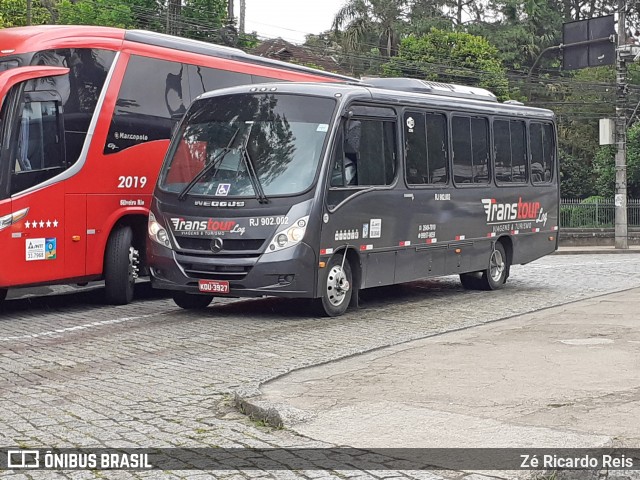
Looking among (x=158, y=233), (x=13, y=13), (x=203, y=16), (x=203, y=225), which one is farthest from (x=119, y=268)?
(x=203, y=16)

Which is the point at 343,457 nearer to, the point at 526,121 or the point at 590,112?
the point at 526,121

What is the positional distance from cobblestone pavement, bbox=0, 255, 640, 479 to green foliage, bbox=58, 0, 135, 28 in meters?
30.5

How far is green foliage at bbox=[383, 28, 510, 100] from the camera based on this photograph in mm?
55438

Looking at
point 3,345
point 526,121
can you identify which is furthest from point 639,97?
point 3,345

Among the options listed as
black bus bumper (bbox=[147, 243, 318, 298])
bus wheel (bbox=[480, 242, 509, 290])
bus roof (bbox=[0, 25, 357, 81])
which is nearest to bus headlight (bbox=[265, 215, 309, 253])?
black bus bumper (bbox=[147, 243, 318, 298])

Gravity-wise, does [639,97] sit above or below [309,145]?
above

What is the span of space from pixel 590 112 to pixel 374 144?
52006 millimetres

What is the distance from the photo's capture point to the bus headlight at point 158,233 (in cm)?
1327

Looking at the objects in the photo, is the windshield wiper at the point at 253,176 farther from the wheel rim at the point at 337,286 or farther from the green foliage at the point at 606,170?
the green foliage at the point at 606,170

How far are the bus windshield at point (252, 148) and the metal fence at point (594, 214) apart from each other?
29.4 meters

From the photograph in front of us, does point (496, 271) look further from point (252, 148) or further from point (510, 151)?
point (252, 148)

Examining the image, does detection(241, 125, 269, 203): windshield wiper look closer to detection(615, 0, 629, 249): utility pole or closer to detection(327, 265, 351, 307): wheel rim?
detection(327, 265, 351, 307): wheel rim

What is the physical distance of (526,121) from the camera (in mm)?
18922

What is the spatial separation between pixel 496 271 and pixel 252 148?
6.25 meters
